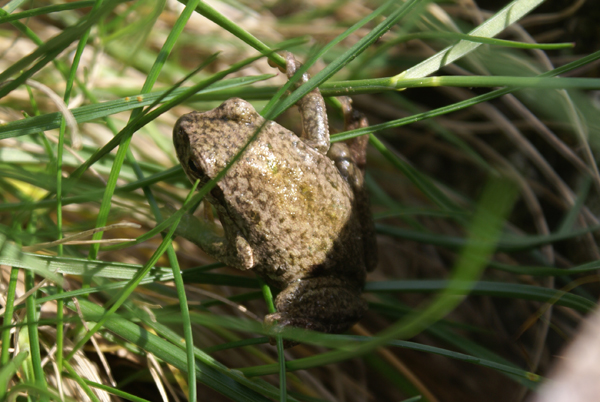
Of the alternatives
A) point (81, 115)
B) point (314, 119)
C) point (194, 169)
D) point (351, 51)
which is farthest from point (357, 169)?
point (81, 115)

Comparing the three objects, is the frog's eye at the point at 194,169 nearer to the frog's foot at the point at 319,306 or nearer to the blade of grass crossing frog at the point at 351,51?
the blade of grass crossing frog at the point at 351,51

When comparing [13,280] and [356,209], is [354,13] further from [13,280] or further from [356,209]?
[13,280]

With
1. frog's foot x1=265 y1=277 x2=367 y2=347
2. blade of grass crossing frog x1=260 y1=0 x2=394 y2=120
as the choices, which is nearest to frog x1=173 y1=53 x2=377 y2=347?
frog's foot x1=265 y1=277 x2=367 y2=347

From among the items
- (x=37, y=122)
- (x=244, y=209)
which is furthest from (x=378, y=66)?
(x=37, y=122)

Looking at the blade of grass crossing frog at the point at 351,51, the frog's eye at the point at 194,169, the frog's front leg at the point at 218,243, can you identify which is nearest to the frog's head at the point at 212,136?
the frog's eye at the point at 194,169

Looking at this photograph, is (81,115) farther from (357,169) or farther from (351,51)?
(357,169)

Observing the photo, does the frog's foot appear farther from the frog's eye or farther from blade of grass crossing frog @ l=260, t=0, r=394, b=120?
blade of grass crossing frog @ l=260, t=0, r=394, b=120
